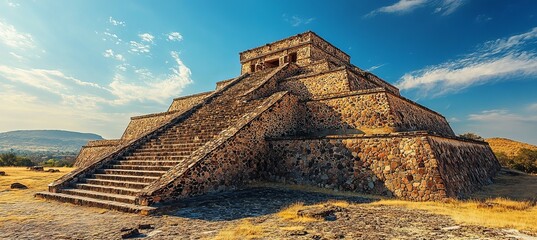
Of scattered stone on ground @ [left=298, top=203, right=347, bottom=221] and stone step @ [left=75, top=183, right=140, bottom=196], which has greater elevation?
stone step @ [left=75, top=183, right=140, bottom=196]

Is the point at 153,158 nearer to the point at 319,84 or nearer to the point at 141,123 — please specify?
the point at 319,84

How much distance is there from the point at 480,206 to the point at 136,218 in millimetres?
8607

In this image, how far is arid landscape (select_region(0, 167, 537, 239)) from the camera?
5.48 meters

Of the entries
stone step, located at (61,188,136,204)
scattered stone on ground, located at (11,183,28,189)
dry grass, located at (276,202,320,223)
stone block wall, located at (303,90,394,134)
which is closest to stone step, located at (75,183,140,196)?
stone step, located at (61,188,136,204)

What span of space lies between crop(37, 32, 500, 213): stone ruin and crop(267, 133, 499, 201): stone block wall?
0.10 feet

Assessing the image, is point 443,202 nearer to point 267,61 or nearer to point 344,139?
point 344,139

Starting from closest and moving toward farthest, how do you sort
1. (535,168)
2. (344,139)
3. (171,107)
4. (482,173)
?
1. (344,139)
2. (482,173)
3. (535,168)
4. (171,107)

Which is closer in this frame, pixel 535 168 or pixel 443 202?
pixel 443 202

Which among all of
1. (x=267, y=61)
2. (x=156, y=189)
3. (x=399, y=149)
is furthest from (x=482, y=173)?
(x=267, y=61)

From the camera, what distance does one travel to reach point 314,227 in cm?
591

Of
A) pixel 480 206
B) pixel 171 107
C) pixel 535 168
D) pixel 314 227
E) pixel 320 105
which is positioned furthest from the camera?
pixel 171 107

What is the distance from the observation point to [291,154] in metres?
11.7

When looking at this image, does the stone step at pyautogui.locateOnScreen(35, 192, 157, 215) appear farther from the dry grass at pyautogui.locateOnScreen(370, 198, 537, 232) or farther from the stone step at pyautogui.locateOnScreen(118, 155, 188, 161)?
the dry grass at pyautogui.locateOnScreen(370, 198, 537, 232)

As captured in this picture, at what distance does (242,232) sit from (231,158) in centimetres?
505
